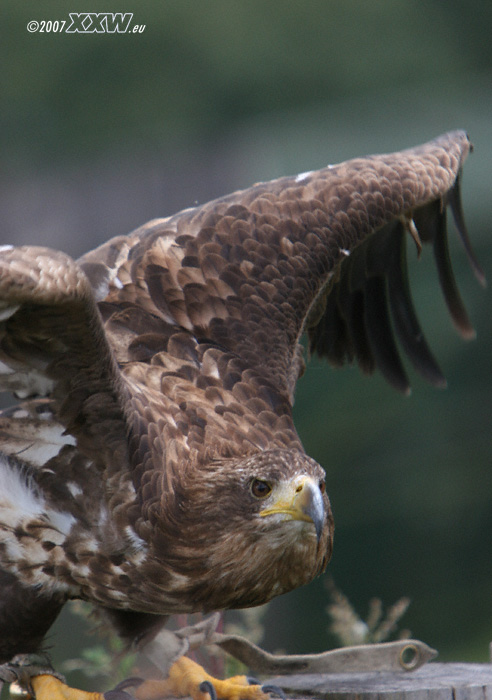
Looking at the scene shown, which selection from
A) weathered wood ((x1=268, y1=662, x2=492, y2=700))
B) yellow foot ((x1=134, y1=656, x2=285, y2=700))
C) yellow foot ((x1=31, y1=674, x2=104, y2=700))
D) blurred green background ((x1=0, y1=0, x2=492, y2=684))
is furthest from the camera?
blurred green background ((x1=0, y1=0, x2=492, y2=684))

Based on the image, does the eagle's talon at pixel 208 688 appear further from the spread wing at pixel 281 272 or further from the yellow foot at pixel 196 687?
the spread wing at pixel 281 272

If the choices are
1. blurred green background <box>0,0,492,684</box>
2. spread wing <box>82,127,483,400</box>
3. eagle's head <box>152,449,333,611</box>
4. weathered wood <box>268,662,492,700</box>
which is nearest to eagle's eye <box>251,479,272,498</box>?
eagle's head <box>152,449,333,611</box>

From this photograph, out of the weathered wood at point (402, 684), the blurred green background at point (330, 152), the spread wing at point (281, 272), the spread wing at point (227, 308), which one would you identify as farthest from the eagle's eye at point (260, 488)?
the blurred green background at point (330, 152)

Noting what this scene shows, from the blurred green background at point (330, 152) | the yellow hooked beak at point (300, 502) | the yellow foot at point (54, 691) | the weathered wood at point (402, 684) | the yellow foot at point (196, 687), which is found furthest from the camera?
the blurred green background at point (330, 152)

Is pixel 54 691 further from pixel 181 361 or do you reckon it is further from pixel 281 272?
pixel 281 272

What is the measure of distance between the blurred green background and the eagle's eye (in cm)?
444

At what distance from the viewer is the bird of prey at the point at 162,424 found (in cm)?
255

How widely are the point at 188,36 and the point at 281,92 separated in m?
0.85

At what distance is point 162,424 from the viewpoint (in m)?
2.72

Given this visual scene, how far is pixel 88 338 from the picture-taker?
8.13 ft

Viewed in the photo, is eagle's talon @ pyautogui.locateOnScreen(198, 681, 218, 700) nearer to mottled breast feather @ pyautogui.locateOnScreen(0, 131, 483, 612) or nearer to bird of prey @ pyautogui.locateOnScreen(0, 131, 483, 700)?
bird of prey @ pyautogui.locateOnScreen(0, 131, 483, 700)

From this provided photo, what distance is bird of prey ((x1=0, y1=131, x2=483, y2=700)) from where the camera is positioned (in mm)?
2551

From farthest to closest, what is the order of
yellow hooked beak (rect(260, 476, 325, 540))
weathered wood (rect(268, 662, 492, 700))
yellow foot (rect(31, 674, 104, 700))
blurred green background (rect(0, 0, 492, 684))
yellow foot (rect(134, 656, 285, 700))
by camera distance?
1. blurred green background (rect(0, 0, 492, 684))
2. yellow foot (rect(134, 656, 285, 700))
3. yellow foot (rect(31, 674, 104, 700))
4. weathered wood (rect(268, 662, 492, 700))
5. yellow hooked beak (rect(260, 476, 325, 540))

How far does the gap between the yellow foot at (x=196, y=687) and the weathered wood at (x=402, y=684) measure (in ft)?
0.32
